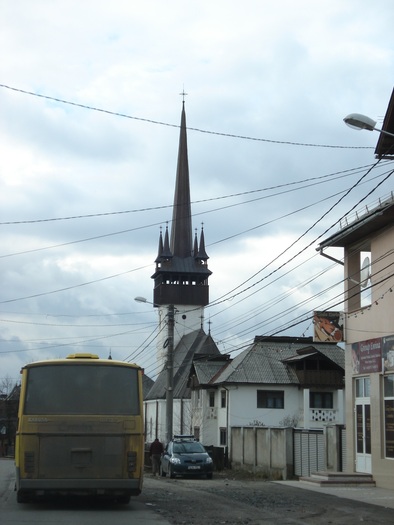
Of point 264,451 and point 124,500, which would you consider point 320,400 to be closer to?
point 264,451

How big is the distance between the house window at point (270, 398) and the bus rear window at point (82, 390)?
36945 mm

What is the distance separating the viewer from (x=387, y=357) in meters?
24.5

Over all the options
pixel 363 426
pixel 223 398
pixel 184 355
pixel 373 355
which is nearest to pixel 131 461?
pixel 373 355

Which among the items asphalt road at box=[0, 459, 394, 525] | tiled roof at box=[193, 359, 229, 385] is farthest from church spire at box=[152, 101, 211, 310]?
asphalt road at box=[0, 459, 394, 525]

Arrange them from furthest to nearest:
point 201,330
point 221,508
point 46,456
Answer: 1. point 201,330
2. point 221,508
3. point 46,456

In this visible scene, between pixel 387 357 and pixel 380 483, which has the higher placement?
pixel 387 357

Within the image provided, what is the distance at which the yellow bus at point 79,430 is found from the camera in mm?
16156

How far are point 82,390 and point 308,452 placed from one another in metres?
16.6

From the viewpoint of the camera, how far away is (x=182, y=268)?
98438 millimetres

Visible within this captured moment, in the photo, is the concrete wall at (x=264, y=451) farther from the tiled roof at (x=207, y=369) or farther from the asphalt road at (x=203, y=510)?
the tiled roof at (x=207, y=369)

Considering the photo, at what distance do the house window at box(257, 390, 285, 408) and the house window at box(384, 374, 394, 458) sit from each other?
28.5 meters

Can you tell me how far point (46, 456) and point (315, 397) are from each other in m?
39.1

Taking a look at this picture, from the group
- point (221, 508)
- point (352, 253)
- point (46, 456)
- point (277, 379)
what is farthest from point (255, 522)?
point (277, 379)

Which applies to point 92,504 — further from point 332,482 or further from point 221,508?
point 332,482
